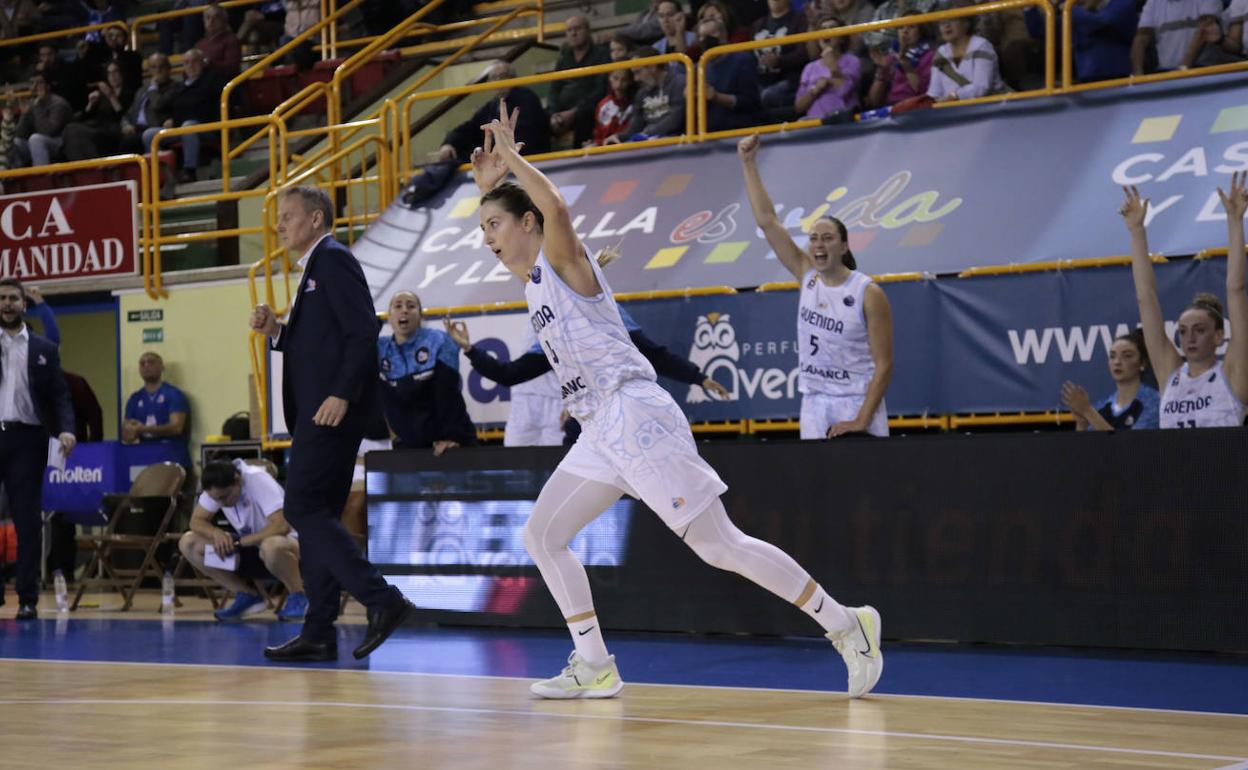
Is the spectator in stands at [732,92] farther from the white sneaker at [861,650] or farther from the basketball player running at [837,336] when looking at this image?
the white sneaker at [861,650]

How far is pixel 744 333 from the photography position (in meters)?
12.1

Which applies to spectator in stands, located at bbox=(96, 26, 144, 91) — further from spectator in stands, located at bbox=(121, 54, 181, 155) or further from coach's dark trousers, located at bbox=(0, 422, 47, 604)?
coach's dark trousers, located at bbox=(0, 422, 47, 604)

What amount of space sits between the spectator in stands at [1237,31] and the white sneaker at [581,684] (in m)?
7.64

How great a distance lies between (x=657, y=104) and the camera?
14906mm

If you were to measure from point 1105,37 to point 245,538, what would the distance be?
7.32 meters

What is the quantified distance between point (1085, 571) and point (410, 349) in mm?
4819

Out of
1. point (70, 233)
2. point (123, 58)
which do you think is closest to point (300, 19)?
point (123, 58)

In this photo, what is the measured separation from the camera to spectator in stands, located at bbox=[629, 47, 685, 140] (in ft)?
47.9

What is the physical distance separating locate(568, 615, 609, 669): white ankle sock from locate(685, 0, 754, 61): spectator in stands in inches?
360

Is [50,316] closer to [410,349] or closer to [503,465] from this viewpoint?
[410,349]

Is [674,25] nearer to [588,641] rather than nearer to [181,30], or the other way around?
[588,641]

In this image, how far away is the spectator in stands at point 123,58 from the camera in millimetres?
21500

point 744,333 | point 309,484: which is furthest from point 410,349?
point 309,484

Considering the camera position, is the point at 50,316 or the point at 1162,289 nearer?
the point at 1162,289
